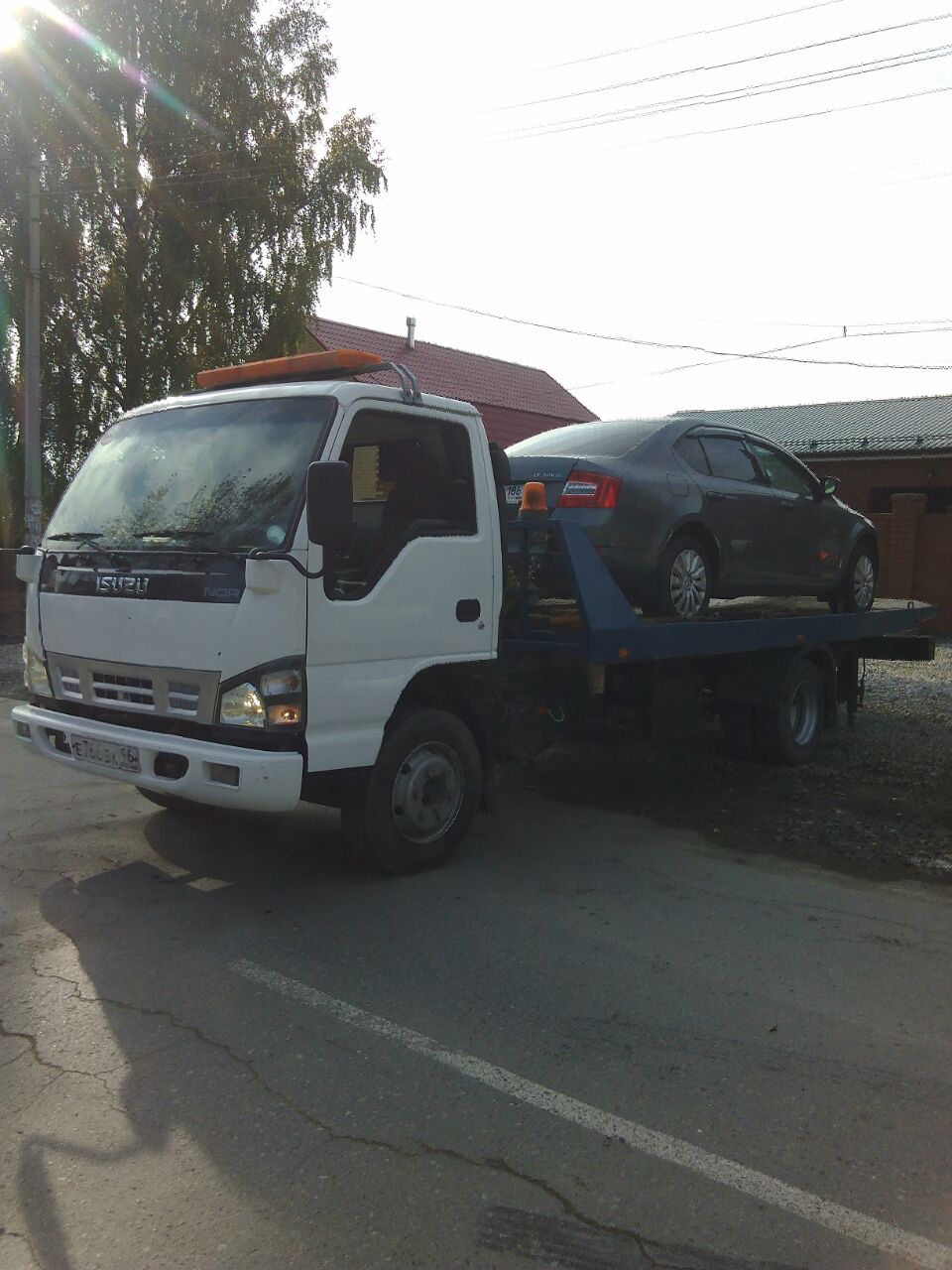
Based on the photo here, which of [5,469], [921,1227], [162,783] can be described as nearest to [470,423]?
[162,783]

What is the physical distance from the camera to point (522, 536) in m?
6.10


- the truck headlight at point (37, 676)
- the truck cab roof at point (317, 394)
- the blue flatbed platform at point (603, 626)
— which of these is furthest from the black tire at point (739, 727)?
the truck headlight at point (37, 676)

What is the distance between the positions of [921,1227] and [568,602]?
3.74 metres

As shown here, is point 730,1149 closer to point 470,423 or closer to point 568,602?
point 568,602

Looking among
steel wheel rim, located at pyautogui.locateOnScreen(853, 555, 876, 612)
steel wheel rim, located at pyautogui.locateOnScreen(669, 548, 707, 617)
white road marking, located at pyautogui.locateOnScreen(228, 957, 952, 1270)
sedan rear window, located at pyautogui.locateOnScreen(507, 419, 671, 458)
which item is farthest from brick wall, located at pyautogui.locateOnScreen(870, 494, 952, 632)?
white road marking, located at pyautogui.locateOnScreen(228, 957, 952, 1270)

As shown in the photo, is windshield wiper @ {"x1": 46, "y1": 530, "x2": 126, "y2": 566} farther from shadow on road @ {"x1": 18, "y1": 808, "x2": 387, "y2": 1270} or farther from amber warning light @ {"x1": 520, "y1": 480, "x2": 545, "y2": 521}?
amber warning light @ {"x1": 520, "y1": 480, "x2": 545, "y2": 521}

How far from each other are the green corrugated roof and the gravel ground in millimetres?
13505

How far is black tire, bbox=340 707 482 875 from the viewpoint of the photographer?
17.3 feet

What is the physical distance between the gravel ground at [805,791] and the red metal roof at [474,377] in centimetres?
1946

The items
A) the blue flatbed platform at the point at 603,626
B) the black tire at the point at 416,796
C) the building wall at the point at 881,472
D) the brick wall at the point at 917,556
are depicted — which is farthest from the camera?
the building wall at the point at 881,472

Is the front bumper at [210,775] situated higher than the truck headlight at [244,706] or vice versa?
the truck headlight at [244,706]

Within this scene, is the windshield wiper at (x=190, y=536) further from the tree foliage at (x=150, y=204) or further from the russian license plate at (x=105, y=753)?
the tree foliage at (x=150, y=204)

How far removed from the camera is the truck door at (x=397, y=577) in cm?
493

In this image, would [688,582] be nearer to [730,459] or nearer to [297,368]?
[730,459]
